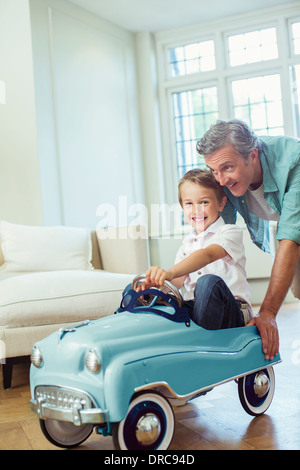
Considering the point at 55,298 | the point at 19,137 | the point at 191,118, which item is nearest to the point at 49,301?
the point at 55,298

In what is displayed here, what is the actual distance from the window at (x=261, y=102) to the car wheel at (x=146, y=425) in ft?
15.2

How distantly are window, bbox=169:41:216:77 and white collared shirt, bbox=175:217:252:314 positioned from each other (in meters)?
4.33

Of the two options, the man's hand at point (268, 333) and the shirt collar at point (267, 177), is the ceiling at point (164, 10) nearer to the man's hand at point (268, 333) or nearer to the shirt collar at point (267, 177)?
the shirt collar at point (267, 177)

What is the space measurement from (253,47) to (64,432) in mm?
4993

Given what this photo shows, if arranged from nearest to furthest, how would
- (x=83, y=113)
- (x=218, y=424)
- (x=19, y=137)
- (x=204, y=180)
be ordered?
(x=218, y=424) < (x=204, y=180) < (x=19, y=137) < (x=83, y=113)

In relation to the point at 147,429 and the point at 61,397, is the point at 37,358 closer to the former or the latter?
the point at 61,397

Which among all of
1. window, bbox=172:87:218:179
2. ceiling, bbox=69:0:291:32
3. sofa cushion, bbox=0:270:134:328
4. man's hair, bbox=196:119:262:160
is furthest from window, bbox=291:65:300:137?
man's hair, bbox=196:119:262:160

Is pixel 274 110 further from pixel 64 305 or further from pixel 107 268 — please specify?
pixel 64 305

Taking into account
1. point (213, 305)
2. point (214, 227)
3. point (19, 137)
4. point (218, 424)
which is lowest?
point (218, 424)

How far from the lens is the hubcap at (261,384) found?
1636mm

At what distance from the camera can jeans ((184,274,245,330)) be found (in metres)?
1.48

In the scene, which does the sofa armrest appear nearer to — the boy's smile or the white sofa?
the white sofa

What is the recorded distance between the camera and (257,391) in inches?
64.9
